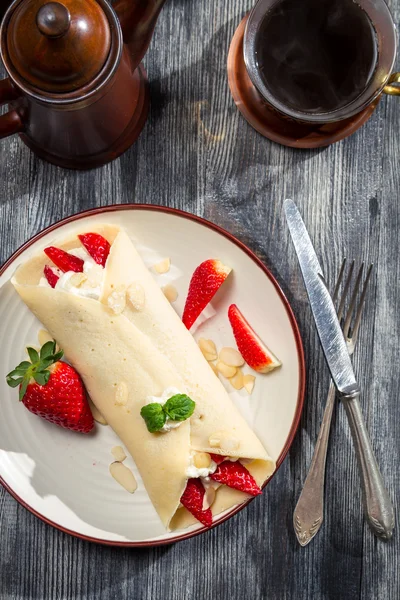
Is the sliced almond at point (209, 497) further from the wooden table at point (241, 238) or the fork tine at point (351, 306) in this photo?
the fork tine at point (351, 306)

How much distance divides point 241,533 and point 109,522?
26 centimetres

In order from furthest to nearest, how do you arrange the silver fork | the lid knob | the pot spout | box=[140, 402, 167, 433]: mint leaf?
1. the silver fork
2. box=[140, 402, 167, 433]: mint leaf
3. the pot spout
4. the lid knob

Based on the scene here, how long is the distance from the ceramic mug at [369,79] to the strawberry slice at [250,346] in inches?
14.8

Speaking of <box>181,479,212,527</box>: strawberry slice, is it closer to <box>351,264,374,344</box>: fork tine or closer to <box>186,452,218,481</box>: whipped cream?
<box>186,452,218,481</box>: whipped cream

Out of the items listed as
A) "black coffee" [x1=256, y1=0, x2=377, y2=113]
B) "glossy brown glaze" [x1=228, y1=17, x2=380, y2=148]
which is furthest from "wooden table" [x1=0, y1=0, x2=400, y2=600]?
"black coffee" [x1=256, y1=0, x2=377, y2=113]

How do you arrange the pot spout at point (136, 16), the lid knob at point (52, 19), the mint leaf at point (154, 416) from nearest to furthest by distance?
1. the lid knob at point (52, 19)
2. the pot spout at point (136, 16)
3. the mint leaf at point (154, 416)

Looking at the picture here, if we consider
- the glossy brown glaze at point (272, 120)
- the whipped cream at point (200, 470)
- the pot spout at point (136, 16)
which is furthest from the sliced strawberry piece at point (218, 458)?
the pot spout at point (136, 16)

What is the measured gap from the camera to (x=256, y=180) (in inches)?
50.3

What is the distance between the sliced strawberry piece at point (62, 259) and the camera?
3.81 ft

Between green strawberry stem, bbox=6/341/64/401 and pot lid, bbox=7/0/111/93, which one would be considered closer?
pot lid, bbox=7/0/111/93

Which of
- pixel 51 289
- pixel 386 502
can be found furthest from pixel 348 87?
pixel 386 502

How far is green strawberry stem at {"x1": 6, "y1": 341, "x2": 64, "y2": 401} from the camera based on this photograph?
3.75ft

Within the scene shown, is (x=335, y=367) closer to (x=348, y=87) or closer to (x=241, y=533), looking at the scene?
(x=241, y=533)

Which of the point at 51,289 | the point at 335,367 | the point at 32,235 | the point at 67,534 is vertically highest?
the point at 32,235
